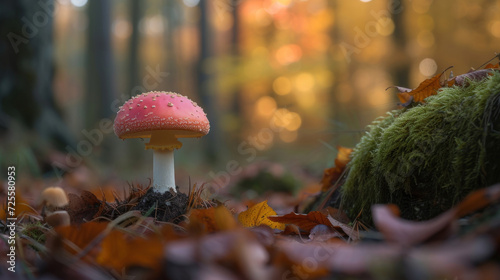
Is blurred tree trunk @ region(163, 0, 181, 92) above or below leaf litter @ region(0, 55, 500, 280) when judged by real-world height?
above

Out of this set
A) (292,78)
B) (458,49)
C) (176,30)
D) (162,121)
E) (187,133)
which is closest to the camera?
(162,121)

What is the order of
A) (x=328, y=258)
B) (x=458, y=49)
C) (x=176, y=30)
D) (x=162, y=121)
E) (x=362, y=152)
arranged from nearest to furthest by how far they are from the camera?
(x=328, y=258) < (x=162, y=121) < (x=362, y=152) < (x=458, y=49) < (x=176, y=30)

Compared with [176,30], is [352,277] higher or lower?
lower

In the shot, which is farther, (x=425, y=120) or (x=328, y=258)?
(x=425, y=120)


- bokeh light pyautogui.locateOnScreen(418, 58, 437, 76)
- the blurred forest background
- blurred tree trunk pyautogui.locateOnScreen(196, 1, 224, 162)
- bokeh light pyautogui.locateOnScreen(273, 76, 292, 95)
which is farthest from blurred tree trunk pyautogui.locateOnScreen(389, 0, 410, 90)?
Result: bokeh light pyautogui.locateOnScreen(273, 76, 292, 95)

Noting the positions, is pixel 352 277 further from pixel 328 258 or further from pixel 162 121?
pixel 162 121


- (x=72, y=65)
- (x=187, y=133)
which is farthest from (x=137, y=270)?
(x=72, y=65)

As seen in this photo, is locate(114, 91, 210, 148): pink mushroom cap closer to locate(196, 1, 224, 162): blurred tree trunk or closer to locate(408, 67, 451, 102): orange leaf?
locate(408, 67, 451, 102): orange leaf

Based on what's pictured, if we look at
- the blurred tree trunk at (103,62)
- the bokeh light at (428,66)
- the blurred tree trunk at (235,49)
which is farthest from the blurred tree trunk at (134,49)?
the bokeh light at (428,66)

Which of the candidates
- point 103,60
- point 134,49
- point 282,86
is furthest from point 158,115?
point 282,86
